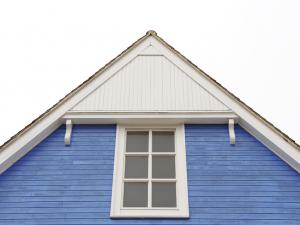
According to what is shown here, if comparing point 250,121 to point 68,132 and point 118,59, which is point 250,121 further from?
point 68,132

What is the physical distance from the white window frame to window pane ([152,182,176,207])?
0.33 ft

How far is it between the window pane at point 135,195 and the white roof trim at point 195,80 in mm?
2251

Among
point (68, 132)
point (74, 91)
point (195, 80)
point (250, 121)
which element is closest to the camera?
point (250, 121)

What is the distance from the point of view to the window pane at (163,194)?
901 centimetres

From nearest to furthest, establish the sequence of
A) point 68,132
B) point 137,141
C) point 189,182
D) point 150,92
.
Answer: point 189,182
point 68,132
point 137,141
point 150,92

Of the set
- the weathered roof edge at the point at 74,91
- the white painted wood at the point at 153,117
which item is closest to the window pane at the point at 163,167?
the white painted wood at the point at 153,117

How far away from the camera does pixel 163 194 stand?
9164mm

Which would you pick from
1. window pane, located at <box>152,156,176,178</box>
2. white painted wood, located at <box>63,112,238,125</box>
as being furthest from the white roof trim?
window pane, located at <box>152,156,176,178</box>

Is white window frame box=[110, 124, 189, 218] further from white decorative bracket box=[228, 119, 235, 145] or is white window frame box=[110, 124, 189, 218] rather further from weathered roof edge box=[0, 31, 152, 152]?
weathered roof edge box=[0, 31, 152, 152]

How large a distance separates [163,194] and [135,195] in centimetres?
58

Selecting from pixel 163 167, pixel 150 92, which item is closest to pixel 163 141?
pixel 163 167

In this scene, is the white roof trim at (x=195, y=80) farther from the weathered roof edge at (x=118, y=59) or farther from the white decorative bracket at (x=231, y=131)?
the white decorative bracket at (x=231, y=131)

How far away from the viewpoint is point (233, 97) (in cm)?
1016

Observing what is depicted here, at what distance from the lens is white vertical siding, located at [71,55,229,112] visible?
33.6 feet
